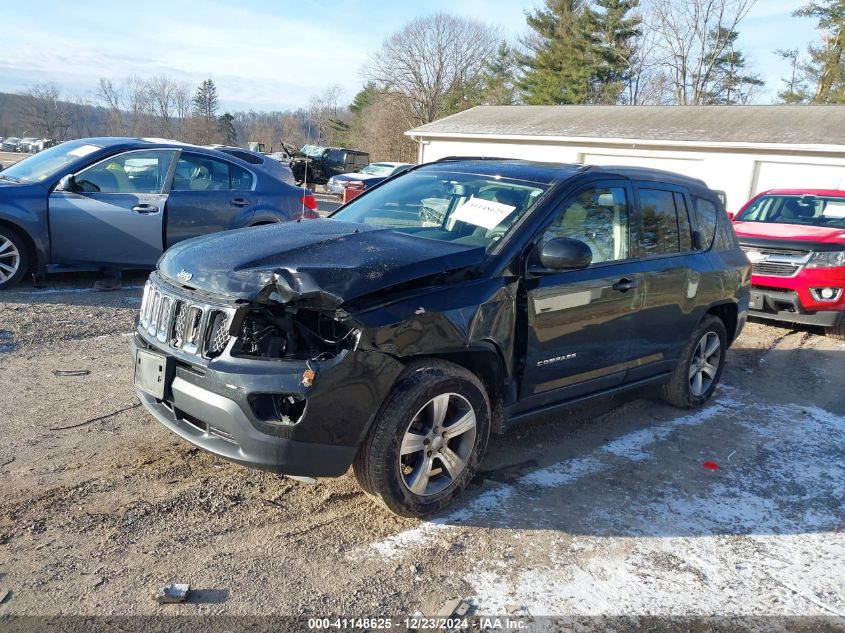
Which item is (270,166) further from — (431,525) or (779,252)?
(431,525)

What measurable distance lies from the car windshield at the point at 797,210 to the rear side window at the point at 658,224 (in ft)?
18.1

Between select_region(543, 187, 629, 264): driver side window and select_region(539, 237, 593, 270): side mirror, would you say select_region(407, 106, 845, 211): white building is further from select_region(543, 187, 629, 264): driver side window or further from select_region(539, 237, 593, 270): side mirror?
select_region(539, 237, 593, 270): side mirror

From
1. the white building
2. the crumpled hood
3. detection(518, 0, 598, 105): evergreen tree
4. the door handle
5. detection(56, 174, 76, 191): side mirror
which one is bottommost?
the door handle

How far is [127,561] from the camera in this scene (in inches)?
116

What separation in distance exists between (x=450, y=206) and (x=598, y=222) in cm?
96

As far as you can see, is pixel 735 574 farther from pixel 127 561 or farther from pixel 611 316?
pixel 127 561

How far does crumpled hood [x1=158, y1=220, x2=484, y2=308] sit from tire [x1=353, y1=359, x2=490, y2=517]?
19.7 inches

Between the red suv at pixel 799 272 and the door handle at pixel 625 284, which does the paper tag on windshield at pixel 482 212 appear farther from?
the red suv at pixel 799 272

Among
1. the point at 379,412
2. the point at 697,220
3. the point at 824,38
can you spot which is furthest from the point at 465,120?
the point at 379,412

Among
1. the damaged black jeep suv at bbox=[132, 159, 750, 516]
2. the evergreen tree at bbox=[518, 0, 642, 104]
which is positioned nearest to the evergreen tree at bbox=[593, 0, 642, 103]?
the evergreen tree at bbox=[518, 0, 642, 104]

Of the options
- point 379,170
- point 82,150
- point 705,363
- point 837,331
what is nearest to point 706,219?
point 705,363

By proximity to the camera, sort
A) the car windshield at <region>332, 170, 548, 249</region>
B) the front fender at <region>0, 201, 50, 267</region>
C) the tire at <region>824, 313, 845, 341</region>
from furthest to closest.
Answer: the tire at <region>824, 313, 845, 341</region>
the front fender at <region>0, 201, 50, 267</region>
the car windshield at <region>332, 170, 548, 249</region>

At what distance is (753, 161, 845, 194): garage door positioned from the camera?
17.3m

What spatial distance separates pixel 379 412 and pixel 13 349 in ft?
12.9
